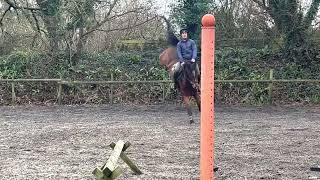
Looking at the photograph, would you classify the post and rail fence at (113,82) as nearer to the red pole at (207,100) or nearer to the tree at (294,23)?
the tree at (294,23)

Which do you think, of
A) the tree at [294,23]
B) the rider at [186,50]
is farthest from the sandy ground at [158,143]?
the tree at [294,23]

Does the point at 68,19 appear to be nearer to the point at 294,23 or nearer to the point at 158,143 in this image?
the point at 294,23

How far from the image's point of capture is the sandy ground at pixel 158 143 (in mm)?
6297

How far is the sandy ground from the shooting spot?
630 centimetres

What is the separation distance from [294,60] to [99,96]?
6.39 meters

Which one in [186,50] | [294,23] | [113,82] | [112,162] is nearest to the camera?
[112,162]

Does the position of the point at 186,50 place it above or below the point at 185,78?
above

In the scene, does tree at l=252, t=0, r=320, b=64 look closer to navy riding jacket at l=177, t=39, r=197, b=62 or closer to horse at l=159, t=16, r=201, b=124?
horse at l=159, t=16, r=201, b=124

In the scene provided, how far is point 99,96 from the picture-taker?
55.4 feet

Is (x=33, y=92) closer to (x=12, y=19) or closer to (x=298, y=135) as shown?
(x=12, y=19)

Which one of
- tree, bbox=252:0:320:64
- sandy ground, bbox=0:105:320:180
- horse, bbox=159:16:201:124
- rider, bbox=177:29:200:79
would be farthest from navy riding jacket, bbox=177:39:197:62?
tree, bbox=252:0:320:64

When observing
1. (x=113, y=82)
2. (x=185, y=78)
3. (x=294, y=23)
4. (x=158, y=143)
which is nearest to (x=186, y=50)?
(x=185, y=78)

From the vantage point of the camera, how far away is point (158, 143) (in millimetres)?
8406

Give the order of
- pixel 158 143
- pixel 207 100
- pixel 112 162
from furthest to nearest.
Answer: pixel 158 143 → pixel 112 162 → pixel 207 100
